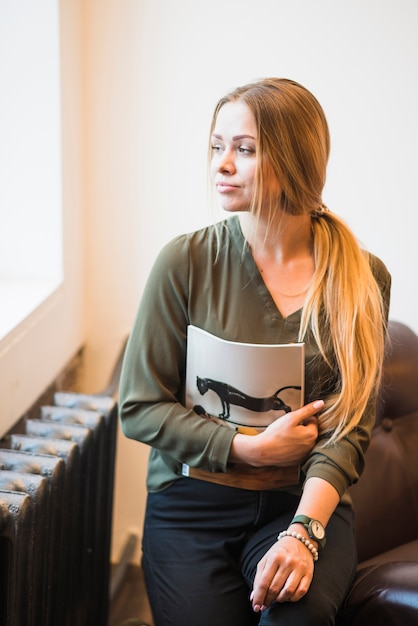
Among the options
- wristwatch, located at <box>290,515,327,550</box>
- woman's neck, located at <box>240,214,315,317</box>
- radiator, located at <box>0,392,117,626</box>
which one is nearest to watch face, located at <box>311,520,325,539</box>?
wristwatch, located at <box>290,515,327,550</box>

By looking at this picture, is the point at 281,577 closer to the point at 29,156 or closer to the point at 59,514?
the point at 59,514

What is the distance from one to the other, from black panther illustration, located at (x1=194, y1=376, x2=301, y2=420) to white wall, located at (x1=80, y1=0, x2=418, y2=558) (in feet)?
2.38

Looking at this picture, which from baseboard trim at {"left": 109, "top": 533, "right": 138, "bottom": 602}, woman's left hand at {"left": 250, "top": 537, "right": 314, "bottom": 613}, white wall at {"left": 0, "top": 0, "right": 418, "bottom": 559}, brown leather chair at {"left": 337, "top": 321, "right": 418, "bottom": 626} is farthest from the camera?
baseboard trim at {"left": 109, "top": 533, "right": 138, "bottom": 602}

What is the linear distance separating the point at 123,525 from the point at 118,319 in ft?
Answer: 2.06

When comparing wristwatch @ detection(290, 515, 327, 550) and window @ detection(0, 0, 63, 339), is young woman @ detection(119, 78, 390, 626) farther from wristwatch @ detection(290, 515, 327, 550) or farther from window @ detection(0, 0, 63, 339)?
window @ detection(0, 0, 63, 339)

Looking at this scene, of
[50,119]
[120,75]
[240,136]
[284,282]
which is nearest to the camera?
[240,136]

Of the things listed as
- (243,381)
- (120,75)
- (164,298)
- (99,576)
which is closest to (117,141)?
(120,75)

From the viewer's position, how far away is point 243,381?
1315 millimetres

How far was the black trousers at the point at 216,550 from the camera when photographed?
1286mm

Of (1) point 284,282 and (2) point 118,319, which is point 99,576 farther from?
(1) point 284,282

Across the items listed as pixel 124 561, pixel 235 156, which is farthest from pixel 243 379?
pixel 124 561

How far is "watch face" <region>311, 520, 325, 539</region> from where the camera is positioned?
4.06ft

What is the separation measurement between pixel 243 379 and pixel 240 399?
0.12 feet

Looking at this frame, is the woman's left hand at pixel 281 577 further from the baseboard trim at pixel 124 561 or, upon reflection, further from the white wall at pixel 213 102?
the baseboard trim at pixel 124 561
